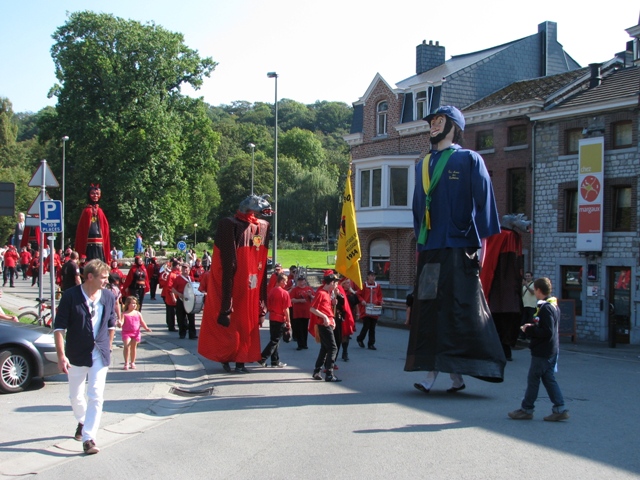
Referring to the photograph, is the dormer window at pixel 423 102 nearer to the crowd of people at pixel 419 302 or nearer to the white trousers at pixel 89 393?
the crowd of people at pixel 419 302

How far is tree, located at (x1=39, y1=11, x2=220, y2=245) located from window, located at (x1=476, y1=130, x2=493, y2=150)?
65.5 ft

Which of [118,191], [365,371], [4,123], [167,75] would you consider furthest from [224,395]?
[4,123]

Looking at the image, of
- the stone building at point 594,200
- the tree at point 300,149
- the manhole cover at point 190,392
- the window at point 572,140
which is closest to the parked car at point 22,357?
the manhole cover at point 190,392

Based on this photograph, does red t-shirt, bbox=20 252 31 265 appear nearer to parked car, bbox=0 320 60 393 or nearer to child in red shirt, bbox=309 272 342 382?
parked car, bbox=0 320 60 393

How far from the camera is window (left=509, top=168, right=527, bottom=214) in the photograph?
28.0 m

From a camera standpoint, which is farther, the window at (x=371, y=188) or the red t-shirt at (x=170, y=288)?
the window at (x=371, y=188)

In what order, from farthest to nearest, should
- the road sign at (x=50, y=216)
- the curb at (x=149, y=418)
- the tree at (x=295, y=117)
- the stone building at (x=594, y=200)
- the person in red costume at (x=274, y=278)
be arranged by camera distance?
1. the tree at (x=295, y=117)
2. the stone building at (x=594, y=200)
3. the person in red costume at (x=274, y=278)
4. the road sign at (x=50, y=216)
5. the curb at (x=149, y=418)

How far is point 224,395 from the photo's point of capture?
10.4m

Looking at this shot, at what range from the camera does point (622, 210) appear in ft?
80.5

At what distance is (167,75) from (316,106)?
12804 centimetres

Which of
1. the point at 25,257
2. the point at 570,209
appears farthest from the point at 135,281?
the point at 25,257

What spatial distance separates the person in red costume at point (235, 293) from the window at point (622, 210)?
1620 cm

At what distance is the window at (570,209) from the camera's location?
2612 cm

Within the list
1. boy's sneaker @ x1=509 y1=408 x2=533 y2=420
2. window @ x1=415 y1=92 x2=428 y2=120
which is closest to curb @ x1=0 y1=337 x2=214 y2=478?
boy's sneaker @ x1=509 y1=408 x2=533 y2=420
